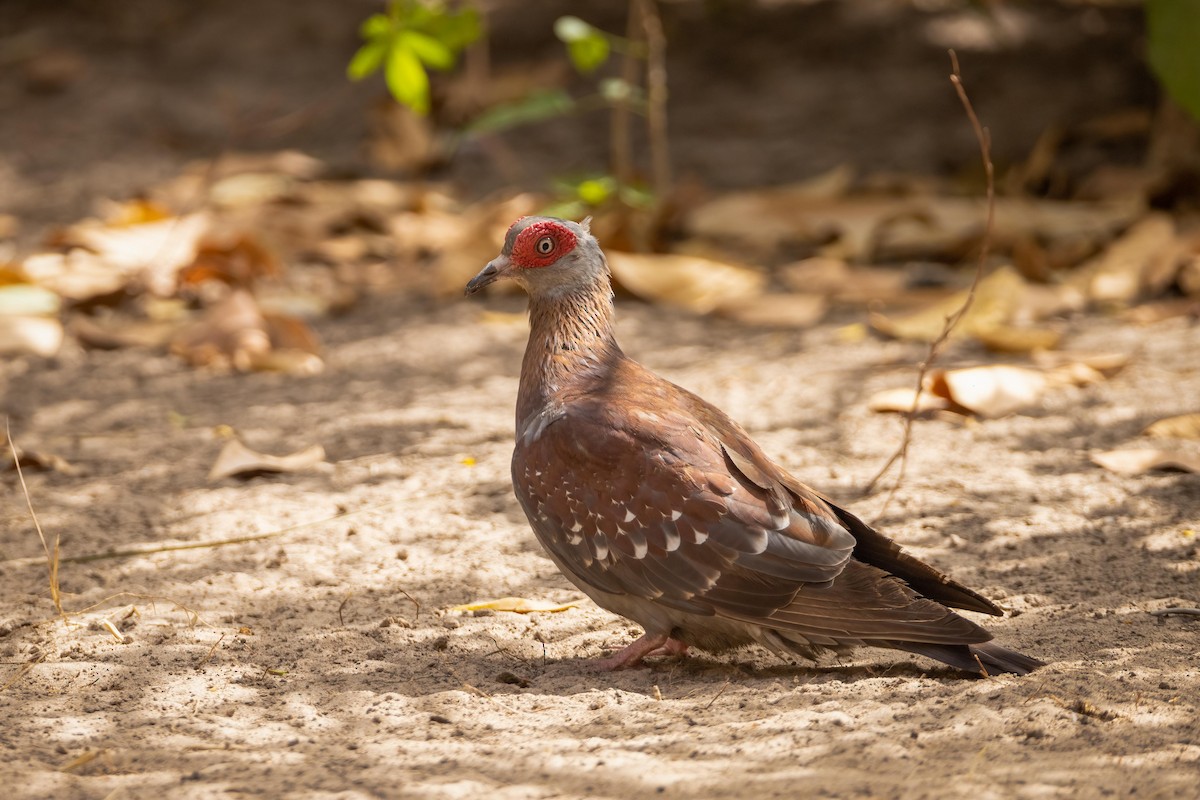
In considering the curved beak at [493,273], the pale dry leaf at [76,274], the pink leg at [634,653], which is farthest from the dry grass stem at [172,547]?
the pale dry leaf at [76,274]

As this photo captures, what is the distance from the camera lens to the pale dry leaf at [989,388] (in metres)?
4.73

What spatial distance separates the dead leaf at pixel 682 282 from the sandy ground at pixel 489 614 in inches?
24.8

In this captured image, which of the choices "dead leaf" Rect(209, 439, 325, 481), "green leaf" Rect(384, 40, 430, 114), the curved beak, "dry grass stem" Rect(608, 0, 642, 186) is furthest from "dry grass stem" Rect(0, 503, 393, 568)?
"dry grass stem" Rect(608, 0, 642, 186)

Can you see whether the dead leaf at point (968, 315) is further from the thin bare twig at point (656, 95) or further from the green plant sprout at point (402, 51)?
the green plant sprout at point (402, 51)

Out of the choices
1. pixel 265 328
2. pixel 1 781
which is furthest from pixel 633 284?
pixel 1 781

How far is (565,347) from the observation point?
3.63m

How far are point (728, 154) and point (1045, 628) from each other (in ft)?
17.5

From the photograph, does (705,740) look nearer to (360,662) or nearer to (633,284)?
(360,662)

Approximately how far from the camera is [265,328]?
5.79 metres

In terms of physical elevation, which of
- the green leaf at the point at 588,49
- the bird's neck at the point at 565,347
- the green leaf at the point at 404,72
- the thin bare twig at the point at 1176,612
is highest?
the green leaf at the point at 588,49

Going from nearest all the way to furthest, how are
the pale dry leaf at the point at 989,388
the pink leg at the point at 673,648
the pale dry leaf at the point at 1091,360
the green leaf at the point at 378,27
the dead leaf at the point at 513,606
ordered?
the pink leg at the point at 673,648, the dead leaf at the point at 513,606, the pale dry leaf at the point at 989,388, the pale dry leaf at the point at 1091,360, the green leaf at the point at 378,27

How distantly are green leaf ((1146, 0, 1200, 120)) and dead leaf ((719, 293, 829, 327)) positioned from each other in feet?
6.59

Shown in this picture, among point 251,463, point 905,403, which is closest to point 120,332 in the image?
point 251,463

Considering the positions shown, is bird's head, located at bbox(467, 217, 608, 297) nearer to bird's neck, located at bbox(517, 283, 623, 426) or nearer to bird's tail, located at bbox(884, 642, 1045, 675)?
bird's neck, located at bbox(517, 283, 623, 426)
